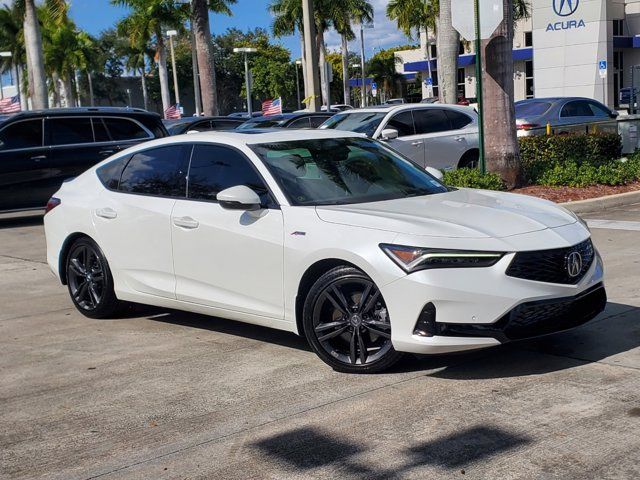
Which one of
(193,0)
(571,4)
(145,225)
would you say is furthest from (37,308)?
(571,4)

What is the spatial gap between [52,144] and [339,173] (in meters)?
9.66

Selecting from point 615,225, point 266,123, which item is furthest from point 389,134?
point 266,123

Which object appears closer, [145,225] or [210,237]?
[210,237]

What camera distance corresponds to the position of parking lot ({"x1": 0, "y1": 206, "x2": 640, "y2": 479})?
4.43 metres

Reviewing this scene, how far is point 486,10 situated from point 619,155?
17.0 feet

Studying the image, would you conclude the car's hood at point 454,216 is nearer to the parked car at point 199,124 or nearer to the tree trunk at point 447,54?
the parked car at point 199,124

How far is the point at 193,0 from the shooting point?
3169 cm

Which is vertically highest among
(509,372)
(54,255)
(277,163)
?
(277,163)

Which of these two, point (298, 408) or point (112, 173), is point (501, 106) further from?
point (298, 408)

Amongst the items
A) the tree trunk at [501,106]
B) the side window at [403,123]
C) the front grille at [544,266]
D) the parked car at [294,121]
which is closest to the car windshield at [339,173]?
the front grille at [544,266]

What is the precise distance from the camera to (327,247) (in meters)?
5.77

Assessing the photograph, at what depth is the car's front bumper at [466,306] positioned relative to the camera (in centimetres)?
530

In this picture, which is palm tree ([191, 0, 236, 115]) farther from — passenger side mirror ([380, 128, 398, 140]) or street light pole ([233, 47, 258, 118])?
passenger side mirror ([380, 128, 398, 140])

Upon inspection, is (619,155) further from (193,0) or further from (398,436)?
(193,0)
